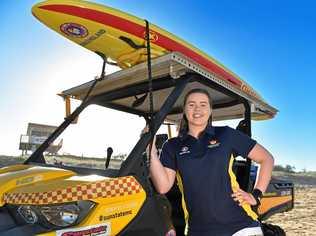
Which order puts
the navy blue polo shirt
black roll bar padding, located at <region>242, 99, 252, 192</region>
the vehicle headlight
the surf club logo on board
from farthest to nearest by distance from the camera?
black roll bar padding, located at <region>242, 99, 252, 192</region>
the surf club logo on board
the navy blue polo shirt
the vehicle headlight

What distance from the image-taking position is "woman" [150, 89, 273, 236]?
324 cm

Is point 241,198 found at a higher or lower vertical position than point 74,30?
lower

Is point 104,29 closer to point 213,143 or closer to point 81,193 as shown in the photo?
point 213,143

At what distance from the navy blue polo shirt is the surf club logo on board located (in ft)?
5.88

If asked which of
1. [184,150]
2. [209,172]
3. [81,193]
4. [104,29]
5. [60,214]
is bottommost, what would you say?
[60,214]

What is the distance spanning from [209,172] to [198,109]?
1.76ft

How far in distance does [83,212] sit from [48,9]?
237 cm

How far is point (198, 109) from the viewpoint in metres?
3.50

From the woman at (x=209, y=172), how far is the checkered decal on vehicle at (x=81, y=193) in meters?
0.35

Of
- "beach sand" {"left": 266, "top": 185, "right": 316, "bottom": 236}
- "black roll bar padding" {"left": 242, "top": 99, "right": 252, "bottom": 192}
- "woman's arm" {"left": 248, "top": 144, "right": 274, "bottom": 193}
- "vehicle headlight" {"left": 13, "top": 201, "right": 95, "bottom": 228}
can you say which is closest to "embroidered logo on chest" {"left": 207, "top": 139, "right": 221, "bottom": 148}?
"woman's arm" {"left": 248, "top": 144, "right": 274, "bottom": 193}

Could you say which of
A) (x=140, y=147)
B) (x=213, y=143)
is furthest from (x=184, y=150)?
(x=140, y=147)

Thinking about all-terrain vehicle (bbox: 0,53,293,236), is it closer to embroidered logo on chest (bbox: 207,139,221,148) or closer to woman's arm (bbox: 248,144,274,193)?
embroidered logo on chest (bbox: 207,139,221,148)

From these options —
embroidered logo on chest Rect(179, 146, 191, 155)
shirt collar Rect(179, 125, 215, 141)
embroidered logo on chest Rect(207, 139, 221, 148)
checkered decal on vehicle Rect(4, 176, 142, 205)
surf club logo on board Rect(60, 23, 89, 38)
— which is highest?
surf club logo on board Rect(60, 23, 89, 38)

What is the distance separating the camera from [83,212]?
9.50 feet
